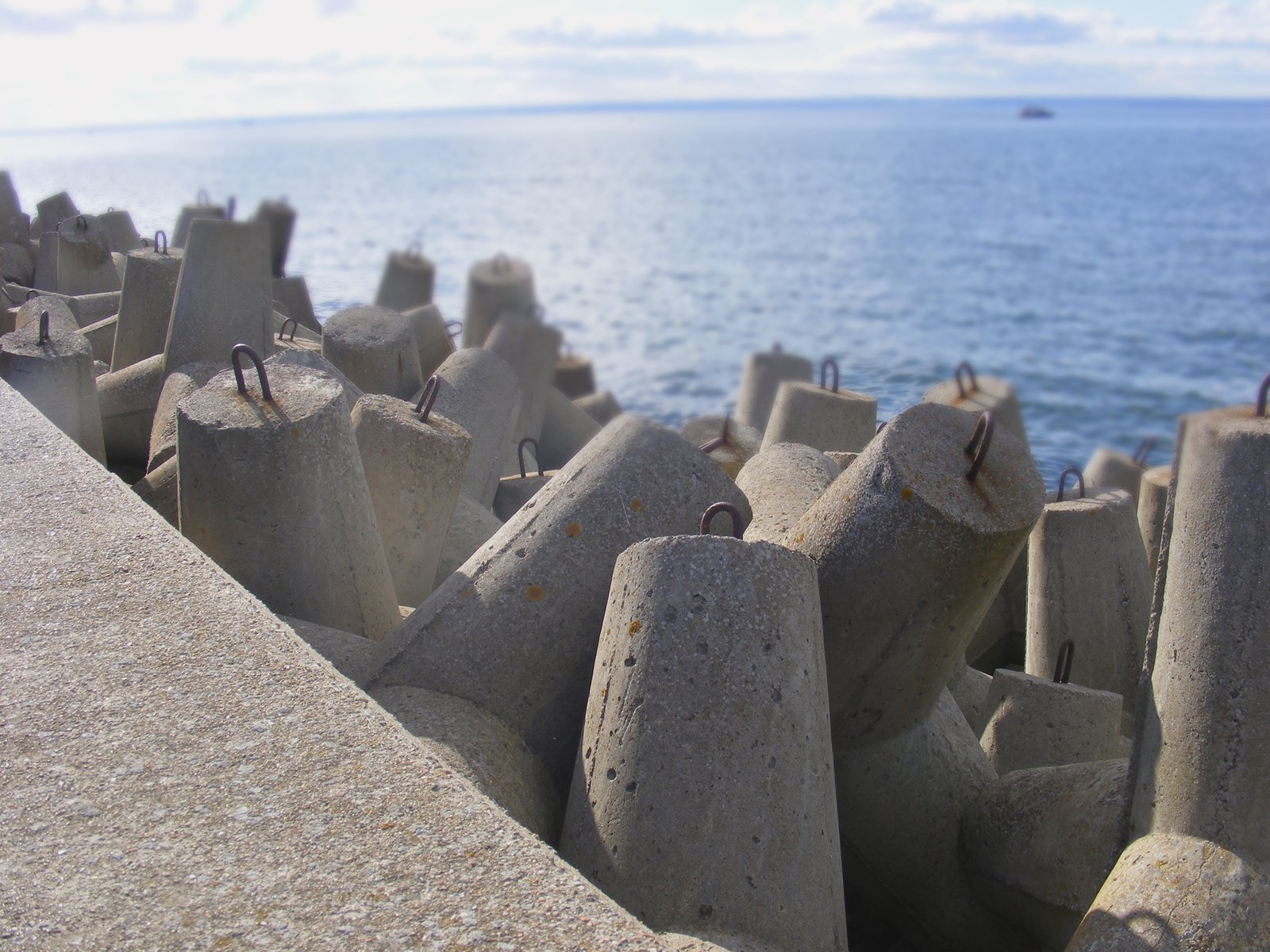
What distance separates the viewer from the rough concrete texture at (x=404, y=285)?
7910 mm

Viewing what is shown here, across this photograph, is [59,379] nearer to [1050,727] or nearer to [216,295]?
[216,295]

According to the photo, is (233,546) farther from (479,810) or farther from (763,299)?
(763,299)

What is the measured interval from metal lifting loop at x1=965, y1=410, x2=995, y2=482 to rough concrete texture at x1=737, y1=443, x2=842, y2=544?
420mm

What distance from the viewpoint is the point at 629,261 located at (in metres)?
30.1

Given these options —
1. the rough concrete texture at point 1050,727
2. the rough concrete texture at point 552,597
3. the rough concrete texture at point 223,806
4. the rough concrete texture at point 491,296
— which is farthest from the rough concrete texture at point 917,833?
the rough concrete texture at point 491,296

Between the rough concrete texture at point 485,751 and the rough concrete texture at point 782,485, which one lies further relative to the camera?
the rough concrete texture at point 782,485

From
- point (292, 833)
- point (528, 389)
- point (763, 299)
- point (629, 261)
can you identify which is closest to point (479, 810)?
point (292, 833)

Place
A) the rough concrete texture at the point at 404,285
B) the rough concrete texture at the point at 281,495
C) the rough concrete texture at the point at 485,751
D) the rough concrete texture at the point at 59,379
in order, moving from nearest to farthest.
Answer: the rough concrete texture at the point at 485,751 → the rough concrete texture at the point at 281,495 → the rough concrete texture at the point at 59,379 → the rough concrete texture at the point at 404,285

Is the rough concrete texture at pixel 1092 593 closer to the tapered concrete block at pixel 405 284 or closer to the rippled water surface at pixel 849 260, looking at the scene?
the rippled water surface at pixel 849 260

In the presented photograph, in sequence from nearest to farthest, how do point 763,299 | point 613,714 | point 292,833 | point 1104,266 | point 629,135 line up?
point 292,833, point 613,714, point 763,299, point 1104,266, point 629,135

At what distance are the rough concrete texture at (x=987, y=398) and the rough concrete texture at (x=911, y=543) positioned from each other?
193 centimetres

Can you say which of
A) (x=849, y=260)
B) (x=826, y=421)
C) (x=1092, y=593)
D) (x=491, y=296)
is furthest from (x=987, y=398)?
(x=849, y=260)

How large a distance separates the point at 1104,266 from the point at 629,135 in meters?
117

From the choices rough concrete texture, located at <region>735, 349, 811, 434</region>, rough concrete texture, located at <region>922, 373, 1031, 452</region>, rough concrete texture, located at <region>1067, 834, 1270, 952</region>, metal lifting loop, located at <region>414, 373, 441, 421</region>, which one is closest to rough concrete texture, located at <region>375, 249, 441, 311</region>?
rough concrete texture, located at <region>735, 349, 811, 434</region>
